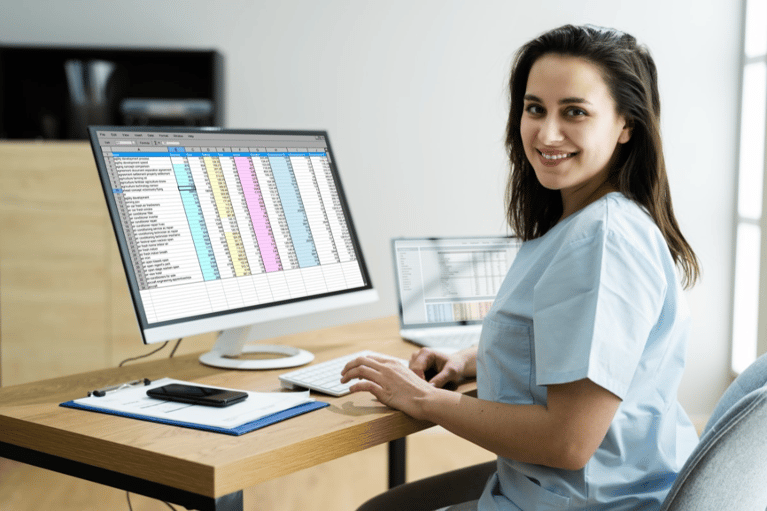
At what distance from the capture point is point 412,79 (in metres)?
3.50

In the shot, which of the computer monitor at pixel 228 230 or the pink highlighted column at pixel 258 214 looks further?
the pink highlighted column at pixel 258 214

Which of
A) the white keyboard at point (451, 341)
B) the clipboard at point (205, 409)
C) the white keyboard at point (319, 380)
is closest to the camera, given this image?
the clipboard at point (205, 409)

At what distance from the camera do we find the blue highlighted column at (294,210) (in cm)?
168

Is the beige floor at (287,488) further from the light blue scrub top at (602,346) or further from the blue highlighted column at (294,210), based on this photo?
the light blue scrub top at (602,346)

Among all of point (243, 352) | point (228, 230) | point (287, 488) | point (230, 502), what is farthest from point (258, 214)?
point (287, 488)

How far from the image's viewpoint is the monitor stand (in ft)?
5.14

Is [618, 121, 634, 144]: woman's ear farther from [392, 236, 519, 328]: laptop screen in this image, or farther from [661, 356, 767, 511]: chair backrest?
[392, 236, 519, 328]: laptop screen

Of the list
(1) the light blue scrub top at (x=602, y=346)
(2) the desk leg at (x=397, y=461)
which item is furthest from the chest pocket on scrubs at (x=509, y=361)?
(2) the desk leg at (x=397, y=461)

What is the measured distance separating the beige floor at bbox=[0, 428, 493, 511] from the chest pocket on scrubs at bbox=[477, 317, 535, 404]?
1723mm

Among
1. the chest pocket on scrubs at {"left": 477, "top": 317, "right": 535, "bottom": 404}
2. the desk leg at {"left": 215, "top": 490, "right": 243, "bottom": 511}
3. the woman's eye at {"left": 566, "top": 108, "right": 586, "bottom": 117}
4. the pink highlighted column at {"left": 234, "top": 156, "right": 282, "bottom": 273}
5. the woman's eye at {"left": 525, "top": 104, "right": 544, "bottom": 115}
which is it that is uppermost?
the woman's eye at {"left": 525, "top": 104, "right": 544, "bottom": 115}

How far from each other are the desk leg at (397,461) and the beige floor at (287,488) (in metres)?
0.84

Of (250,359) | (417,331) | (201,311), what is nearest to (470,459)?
(417,331)

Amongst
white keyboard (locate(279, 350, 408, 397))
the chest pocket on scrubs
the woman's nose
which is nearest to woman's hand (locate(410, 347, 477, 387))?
white keyboard (locate(279, 350, 408, 397))

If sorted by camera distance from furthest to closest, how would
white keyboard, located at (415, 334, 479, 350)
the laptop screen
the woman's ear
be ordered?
1. the laptop screen
2. white keyboard, located at (415, 334, 479, 350)
3. the woman's ear
